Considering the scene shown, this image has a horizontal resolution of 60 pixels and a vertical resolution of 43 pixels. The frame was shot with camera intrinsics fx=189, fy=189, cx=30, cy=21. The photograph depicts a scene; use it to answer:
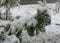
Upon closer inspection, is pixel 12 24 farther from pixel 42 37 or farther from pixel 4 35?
pixel 42 37

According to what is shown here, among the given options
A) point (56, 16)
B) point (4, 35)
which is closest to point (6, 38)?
point (4, 35)

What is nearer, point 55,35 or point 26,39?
point 26,39

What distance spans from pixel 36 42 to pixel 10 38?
1.18m

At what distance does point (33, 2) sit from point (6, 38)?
10.7 m

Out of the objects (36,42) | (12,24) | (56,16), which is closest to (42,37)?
(36,42)

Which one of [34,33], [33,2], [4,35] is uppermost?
[4,35]

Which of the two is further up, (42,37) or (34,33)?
(34,33)

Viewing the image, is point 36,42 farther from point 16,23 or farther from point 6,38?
point 6,38

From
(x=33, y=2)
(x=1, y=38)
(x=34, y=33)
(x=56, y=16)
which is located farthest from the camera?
(x=33, y=2)

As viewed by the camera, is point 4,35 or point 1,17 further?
point 1,17

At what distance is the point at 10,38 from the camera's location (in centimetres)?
288

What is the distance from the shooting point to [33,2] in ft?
44.0

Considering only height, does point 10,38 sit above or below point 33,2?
above

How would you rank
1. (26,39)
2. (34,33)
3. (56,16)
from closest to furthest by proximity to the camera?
(26,39)
(34,33)
(56,16)
